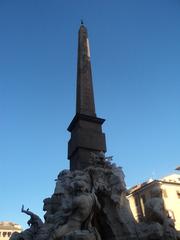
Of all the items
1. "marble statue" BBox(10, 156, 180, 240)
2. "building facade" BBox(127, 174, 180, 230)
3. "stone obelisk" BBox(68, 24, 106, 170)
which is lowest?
"marble statue" BBox(10, 156, 180, 240)

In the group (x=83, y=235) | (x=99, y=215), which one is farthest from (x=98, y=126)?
(x=83, y=235)

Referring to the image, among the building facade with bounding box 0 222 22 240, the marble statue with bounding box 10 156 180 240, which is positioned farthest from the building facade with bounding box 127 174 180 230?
the marble statue with bounding box 10 156 180 240

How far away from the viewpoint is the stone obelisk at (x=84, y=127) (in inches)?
384

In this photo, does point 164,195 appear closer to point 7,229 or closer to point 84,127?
point 84,127

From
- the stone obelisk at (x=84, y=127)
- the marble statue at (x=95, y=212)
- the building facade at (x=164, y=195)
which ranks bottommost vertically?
the marble statue at (x=95, y=212)

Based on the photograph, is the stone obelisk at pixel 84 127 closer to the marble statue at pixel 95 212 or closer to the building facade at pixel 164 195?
the marble statue at pixel 95 212

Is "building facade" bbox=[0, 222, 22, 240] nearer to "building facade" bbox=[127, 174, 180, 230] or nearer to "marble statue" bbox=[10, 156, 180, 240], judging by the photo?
"building facade" bbox=[127, 174, 180, 230]

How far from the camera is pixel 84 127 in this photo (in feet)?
34.2

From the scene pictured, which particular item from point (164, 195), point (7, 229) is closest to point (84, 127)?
point (164, 195)

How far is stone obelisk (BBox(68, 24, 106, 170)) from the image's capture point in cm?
977

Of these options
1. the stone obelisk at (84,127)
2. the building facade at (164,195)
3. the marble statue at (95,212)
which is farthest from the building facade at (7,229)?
the marble statue at (95,212)

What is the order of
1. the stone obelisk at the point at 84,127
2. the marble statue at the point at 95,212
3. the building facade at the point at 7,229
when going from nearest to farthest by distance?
the marble statue at the point at 95,212, the stone obelisk at the point at 84,127, the building facade at the point at 7,229

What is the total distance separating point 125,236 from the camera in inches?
292

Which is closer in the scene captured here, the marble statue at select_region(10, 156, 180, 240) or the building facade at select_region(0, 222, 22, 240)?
the marble statue at select_region(10, 156, 180, 240)
